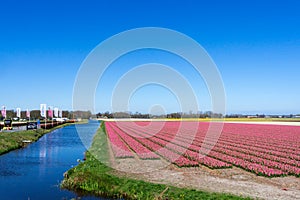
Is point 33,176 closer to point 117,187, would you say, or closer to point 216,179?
point 117,187

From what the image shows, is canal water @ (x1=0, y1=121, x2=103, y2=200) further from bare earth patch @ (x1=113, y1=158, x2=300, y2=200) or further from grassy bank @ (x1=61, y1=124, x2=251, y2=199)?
bare earth patch @ (x1=113, y1=158, x2=300, y2=200)

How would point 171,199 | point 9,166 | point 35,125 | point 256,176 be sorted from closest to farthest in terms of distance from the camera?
1. point 171,199
2. point 256,176
3. point 9,166
4. point 35,125

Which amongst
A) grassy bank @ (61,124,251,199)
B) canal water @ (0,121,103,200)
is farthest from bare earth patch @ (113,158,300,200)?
canal water @ (0,121,103,200)

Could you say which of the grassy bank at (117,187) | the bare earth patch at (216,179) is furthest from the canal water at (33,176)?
the bare earth patch at (216,179)

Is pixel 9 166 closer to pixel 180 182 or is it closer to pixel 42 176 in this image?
pixel 42 176

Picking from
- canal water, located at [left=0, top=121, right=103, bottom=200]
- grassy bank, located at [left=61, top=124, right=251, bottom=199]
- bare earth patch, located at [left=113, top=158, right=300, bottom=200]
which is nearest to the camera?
grassy bank, located at [left=61, top=124, right=251, bottom=199]

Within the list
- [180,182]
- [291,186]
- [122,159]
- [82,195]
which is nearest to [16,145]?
[122,159]

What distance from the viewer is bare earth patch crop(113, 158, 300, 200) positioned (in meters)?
10.8

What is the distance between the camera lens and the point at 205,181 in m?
12.4

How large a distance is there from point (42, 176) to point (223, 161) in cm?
958

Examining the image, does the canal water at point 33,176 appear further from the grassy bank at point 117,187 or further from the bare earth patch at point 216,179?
the bare earth patch at point 216,179

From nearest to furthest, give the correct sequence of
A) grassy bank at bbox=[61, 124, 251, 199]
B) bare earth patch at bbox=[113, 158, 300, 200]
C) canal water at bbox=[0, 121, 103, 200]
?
grassy bank at bbox=[61, 124, 251, 199], bare earth patch at bbox=[113, 158, 300, 200], canal water at bbox=[0, 121, 103, 200]

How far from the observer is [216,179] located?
12828 millimetres

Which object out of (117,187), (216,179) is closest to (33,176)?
(117,187)
